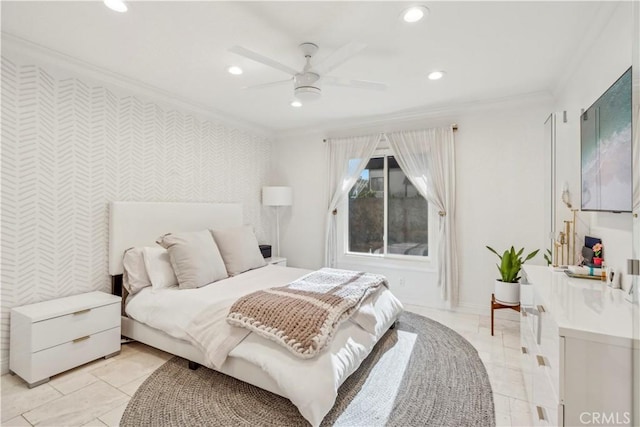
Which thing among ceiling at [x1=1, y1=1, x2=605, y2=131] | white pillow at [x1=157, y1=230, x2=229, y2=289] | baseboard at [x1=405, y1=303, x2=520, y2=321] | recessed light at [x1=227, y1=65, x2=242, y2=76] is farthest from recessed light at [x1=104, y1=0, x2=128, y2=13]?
baseboard at [x1=405, y1=303, x2=520, y2=321]

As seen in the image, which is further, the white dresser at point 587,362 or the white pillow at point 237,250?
the white pillow at point 237,250

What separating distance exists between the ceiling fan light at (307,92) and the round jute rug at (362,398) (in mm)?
2127

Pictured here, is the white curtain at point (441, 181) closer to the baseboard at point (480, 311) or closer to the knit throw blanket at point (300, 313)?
the baseboard at point (480, 311)

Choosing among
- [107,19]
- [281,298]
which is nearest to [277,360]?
[281,298]

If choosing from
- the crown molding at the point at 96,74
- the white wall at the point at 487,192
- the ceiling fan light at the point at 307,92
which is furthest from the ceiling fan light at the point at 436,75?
the crown molding at the point at 96,74

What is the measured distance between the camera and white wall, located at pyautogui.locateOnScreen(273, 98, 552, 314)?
3285 mm

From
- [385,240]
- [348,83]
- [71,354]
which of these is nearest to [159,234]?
[71,354]

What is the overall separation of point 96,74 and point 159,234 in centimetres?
158

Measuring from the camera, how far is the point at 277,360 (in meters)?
1.82

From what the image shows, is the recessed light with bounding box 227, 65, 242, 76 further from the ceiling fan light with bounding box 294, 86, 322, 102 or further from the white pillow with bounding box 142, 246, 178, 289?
the white pillow with bounding box 142, 246, 178, 289

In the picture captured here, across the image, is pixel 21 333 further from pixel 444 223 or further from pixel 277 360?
pixel 444 223

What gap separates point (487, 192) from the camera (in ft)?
11.5

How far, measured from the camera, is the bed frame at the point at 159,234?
2004mm

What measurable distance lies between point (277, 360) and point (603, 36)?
2.96 metres
